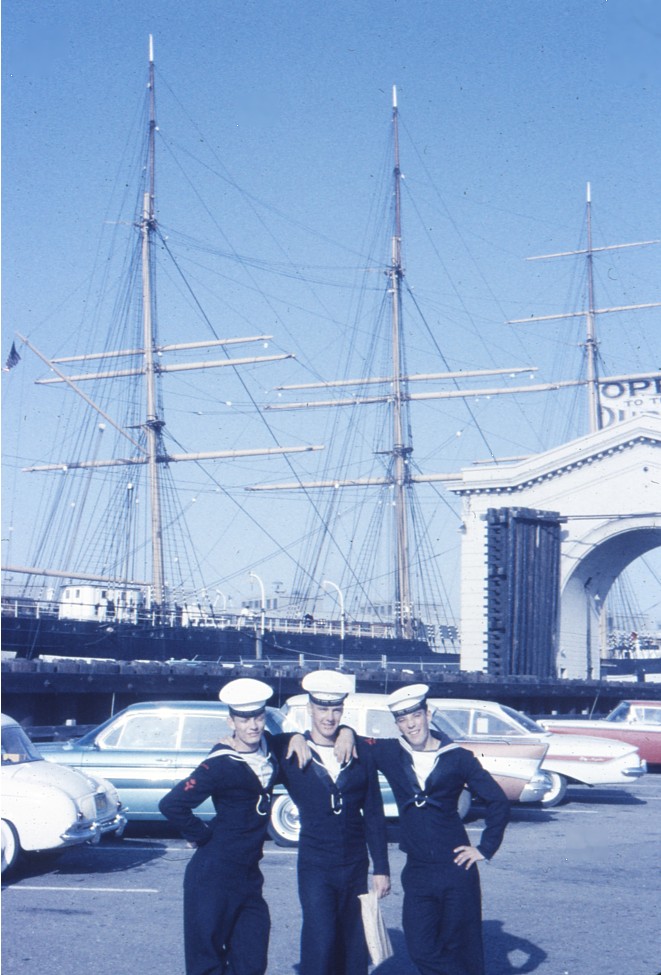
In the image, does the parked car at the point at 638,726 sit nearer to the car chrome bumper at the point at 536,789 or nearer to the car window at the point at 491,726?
the car window at the point at 491,726

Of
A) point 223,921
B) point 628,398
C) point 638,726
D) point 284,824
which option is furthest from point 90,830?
point 628,398

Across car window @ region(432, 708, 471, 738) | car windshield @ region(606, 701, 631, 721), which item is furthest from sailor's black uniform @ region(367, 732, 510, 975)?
car windshield @ region(606, 701, 631, 721)

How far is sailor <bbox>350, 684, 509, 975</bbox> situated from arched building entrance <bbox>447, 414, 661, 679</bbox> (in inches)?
1511

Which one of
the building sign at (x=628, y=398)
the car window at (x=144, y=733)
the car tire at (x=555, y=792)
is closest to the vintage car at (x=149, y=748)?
the car window at (x=144, y=733)

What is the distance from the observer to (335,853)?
550cm

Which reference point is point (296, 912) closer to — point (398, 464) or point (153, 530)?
Result: point (153, 530)

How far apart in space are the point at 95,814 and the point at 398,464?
56.0m

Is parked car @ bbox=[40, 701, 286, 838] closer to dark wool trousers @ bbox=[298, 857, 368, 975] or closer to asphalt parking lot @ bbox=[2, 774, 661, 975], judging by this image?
asphalt parking lot @ bbox=[2, 774, 661, 975]

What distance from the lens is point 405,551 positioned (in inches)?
2557

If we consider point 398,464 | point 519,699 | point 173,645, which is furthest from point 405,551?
point 519,699

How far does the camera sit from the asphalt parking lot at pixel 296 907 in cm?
755

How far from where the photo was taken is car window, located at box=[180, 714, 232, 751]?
12547 mm

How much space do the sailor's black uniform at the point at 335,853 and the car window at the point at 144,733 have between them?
280 inches

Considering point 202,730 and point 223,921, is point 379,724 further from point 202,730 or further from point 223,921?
point 223,921
